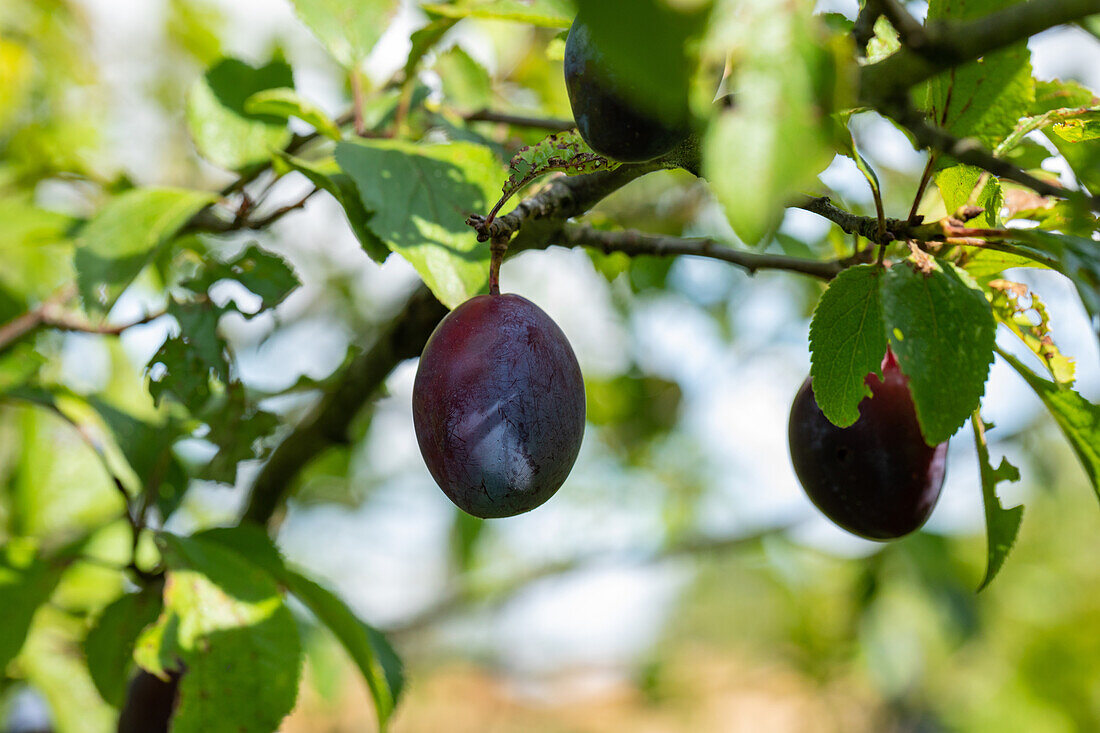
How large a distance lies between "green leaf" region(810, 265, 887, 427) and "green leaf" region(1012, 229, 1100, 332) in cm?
8

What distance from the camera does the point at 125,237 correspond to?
65 centimetres

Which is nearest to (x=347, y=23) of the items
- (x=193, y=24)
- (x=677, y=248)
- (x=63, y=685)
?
(x=677, y=248)

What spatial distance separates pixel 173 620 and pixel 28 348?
465mm

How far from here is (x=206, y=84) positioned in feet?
2.59

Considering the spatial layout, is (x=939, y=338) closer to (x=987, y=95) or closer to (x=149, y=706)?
(x=987, y=95)

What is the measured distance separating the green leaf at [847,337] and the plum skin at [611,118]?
0.14 metres

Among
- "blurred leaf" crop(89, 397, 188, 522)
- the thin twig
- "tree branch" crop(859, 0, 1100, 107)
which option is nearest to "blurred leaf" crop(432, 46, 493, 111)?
the thin twig

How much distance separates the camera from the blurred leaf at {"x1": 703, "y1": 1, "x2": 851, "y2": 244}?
0.25m

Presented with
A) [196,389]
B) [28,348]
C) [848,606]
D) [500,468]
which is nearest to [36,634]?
[28,348]

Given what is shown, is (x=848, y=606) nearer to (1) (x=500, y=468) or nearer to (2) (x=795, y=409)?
(2) (x=795, y=409)

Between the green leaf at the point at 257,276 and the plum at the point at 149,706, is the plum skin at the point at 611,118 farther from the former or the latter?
the plum at the point at 149,706

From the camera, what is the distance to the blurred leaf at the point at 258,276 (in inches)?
28.2

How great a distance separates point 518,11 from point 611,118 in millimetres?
327

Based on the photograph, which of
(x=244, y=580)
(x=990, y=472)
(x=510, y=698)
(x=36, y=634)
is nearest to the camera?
(x=990, y=472)
